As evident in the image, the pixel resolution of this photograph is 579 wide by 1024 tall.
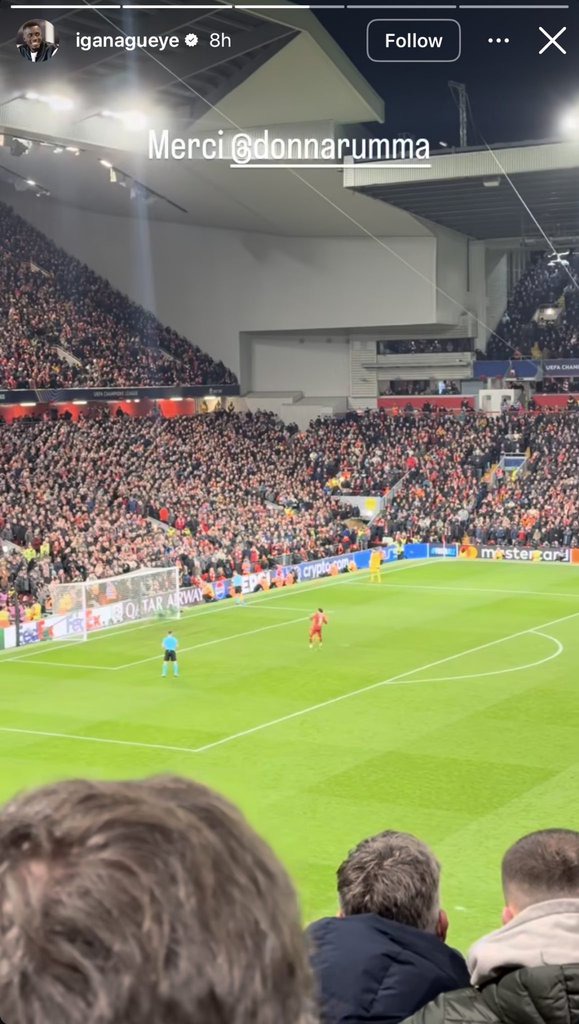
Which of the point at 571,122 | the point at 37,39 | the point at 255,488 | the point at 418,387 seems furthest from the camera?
the point at 418,387

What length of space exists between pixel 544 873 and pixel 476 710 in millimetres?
21309

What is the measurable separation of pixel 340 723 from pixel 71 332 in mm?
37733

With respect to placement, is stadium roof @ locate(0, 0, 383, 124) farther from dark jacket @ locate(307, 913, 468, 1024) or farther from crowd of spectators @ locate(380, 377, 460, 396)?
dark jacket @ locate(307, 913, 468, 1024)

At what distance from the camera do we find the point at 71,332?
57906 millimetres

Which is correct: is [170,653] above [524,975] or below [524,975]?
below

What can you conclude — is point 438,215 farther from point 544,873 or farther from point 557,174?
point 544,873

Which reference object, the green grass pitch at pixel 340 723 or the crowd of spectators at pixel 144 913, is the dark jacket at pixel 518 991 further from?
the green grass pitch at pixel 340 723

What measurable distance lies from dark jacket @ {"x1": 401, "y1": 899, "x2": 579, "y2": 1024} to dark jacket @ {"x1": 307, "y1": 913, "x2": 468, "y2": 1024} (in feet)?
1.02

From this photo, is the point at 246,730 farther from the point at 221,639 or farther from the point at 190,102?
the point at 190,102

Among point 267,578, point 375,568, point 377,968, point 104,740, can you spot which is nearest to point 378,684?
point 104,740

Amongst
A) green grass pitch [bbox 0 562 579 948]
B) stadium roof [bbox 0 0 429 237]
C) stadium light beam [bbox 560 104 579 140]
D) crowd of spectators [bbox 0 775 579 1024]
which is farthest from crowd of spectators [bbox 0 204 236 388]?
crowd of spectators [bbox 0 775 579 1024]

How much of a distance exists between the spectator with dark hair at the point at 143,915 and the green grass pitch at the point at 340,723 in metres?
11.6

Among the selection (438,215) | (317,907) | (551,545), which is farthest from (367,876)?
(438,215)

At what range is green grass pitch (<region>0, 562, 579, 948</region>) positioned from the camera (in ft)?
57.6
